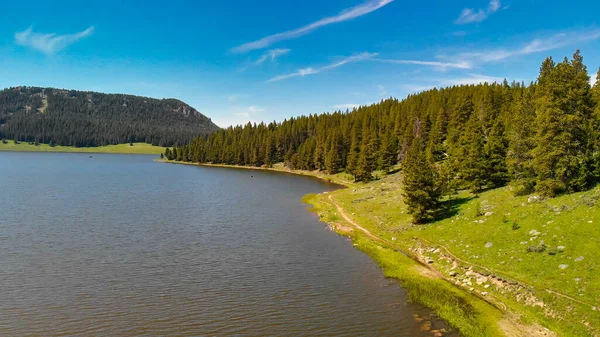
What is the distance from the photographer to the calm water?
25.4 meters

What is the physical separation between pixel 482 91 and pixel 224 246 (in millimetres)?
152943

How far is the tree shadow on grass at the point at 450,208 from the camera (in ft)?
168

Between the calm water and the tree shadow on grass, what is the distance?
14.5m

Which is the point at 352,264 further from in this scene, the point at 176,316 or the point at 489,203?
the point at 489,203

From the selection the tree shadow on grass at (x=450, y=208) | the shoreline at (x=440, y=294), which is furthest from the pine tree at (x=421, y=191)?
the shoreline at (x=440, y=294)

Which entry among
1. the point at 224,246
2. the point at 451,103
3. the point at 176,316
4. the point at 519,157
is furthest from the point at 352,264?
the point at 451,103

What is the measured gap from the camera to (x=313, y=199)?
85.8 meters

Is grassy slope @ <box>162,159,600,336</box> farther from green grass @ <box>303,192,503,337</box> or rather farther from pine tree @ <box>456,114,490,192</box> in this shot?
pine tree @ <box>456,114,490,192</box>

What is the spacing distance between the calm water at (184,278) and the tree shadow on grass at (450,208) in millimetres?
14461

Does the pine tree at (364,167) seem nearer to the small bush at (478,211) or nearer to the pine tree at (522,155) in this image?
the pine tree at (522,155)

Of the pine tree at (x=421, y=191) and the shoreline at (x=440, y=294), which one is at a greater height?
the pine tree at (x=421, y=191)

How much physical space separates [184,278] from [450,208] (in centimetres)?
3835

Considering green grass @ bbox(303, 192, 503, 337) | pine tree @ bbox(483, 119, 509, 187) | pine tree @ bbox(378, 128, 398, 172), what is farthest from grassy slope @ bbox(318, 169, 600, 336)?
pine tree @ bbox(378, 128, 398, 172)

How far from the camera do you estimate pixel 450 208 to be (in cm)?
5397
